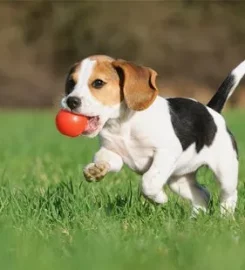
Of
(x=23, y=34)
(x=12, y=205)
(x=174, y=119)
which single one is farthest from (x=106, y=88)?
(x=23, y=34)

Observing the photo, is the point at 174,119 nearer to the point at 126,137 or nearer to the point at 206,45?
the point at 126,137

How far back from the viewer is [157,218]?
6082mm

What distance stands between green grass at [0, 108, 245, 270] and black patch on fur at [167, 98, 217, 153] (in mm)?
481

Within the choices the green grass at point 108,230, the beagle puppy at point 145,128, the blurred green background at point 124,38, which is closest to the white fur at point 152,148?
the beagle puppy at point 145,128

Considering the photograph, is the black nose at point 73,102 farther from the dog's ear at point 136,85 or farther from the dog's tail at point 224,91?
the dog's tail at point 224,91

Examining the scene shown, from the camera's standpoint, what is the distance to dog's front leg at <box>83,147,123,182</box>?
614 centimetres

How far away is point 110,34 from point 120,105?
32483 millimetres

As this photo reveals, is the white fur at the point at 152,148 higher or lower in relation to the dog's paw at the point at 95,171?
higher

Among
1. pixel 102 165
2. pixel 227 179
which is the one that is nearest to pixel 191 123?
pixel 227 179

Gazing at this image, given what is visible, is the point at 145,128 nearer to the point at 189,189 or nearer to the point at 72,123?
the point at 72,123

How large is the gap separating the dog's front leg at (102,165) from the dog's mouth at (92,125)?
224 millimetres

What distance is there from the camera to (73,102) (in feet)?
19.5

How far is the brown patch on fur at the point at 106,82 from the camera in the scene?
6.05m

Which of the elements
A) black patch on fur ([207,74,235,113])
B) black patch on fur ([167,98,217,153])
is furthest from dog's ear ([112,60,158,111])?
black patch on fur ([207,74,235,113])
